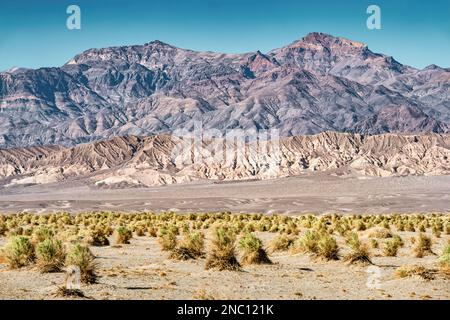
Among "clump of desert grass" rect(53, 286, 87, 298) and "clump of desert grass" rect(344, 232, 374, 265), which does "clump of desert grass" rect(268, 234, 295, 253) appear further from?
"clump of desert grass" rect(53, 286, 87, 298)

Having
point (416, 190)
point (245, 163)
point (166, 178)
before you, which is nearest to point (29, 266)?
point (416, 190)

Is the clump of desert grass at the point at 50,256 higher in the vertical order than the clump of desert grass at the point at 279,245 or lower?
higher

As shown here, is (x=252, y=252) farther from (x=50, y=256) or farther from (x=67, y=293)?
(x=67, y=293)

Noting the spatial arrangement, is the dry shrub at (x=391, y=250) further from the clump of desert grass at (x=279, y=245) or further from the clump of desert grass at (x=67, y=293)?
the clump of desert grass at (x=67, y=293)

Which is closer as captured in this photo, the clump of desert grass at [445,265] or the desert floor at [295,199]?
the clump of desert grass at [445,265]

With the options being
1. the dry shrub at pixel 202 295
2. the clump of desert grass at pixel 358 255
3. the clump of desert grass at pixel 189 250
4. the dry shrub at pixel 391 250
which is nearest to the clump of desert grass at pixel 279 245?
the clump of desert grass at pixel 189 250

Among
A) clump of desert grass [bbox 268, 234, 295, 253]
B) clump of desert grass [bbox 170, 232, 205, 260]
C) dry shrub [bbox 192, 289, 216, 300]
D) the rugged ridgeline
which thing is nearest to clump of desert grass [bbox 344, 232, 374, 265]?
clump of desert grass [bbox 268, 234, 295, 253]
